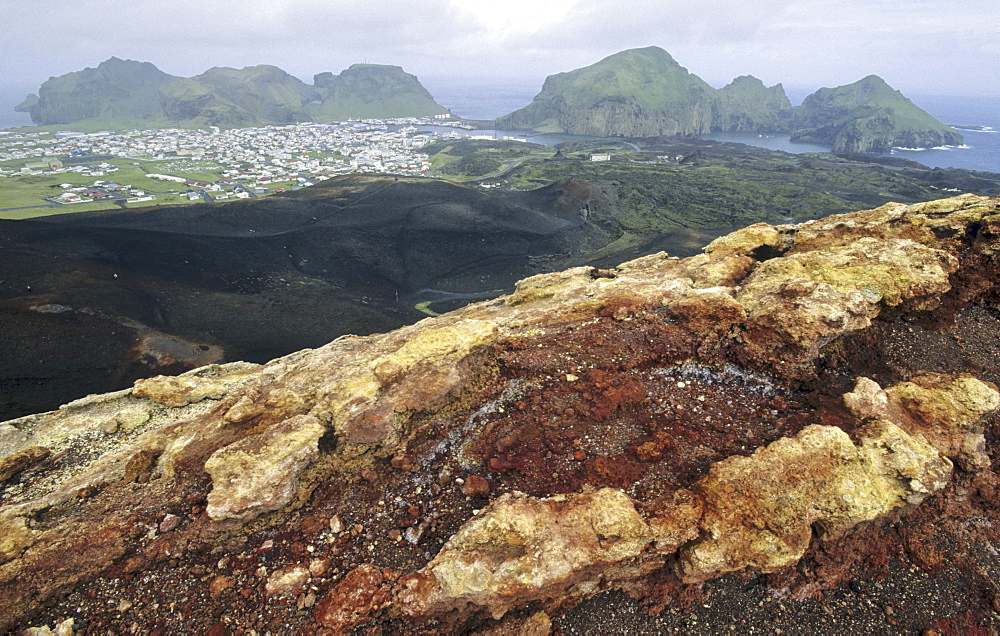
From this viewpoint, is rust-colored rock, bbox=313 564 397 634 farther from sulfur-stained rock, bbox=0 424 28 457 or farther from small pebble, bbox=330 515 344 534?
sulfur-stained rock, bbox=0 424 28 457


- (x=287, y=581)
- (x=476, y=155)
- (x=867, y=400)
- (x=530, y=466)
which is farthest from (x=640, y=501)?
(x=476, y=155)

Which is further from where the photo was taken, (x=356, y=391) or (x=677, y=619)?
(x=356, y=391)

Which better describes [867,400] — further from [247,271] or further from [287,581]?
[247,271]

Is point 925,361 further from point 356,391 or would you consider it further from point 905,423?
point 356,391

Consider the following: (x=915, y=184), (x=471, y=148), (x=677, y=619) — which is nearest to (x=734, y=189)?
(x=915, y=184)

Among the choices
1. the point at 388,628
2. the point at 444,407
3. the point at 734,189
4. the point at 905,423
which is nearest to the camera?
the point at 388,628

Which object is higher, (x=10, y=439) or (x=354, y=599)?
(x=354, y=599)

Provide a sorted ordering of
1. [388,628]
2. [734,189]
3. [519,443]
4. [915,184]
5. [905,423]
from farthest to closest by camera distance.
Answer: [915,184] < [734,189] < [519,443] < [905,423] < [388,628]
